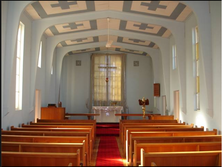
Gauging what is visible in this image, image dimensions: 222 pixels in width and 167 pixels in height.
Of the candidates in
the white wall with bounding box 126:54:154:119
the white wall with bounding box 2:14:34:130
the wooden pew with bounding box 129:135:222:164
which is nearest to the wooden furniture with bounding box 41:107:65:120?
the white wall with bounding box 2:14:34:130

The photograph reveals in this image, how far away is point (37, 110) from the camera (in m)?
13.6

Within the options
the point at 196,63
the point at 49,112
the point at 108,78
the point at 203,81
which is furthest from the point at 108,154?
the point at 108,78

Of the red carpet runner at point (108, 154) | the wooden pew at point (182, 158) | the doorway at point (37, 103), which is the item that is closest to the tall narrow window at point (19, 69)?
the doorway at point (37, 103)

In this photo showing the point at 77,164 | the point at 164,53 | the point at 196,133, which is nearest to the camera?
the point at 77,164

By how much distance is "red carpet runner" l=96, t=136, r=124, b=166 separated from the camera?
7488mm

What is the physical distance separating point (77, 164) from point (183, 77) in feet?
26.8

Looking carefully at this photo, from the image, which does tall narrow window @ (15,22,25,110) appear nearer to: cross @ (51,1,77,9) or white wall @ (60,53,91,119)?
cross @ (51,1,77,9)

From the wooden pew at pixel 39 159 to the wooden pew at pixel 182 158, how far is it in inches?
42.4

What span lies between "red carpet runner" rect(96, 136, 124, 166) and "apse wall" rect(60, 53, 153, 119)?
912 cm

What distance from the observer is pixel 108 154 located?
346 inches

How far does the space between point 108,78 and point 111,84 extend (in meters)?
0.46

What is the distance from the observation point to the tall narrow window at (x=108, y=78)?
20.2m

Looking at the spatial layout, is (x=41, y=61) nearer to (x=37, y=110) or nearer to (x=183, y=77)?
(x=37, y=110)

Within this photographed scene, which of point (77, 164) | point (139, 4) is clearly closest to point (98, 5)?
point (139, 4)
